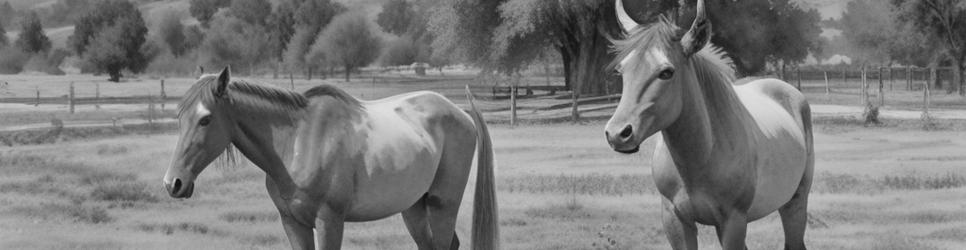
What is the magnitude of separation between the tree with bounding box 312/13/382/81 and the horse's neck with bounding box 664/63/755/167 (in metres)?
98.2

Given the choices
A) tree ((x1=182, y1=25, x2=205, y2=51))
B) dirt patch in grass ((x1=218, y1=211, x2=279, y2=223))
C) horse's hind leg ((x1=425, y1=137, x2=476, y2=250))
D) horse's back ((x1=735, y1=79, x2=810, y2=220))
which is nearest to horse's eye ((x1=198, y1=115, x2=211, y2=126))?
horse's hind leg ((x1=425, y1=137, x2=476, y2=250))

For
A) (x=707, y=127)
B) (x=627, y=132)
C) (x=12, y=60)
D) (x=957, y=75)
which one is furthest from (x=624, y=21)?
(x=12, y=60)

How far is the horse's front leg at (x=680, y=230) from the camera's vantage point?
6.68 metres

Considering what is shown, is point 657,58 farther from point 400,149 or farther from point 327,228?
point 327,228

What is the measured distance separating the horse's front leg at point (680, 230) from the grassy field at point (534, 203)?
2.35 meters

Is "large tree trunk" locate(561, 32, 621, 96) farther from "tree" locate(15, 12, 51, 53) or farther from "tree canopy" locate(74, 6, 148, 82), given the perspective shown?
"tree" locate(15, 12, 51, 53)

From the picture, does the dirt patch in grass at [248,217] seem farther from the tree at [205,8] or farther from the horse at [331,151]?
the tree at [205,8]

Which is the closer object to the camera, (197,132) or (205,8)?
(197,132)

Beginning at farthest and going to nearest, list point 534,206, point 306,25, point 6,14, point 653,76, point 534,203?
point 6,14
point 306,25
point 534,203
point 534,206
point 653,76

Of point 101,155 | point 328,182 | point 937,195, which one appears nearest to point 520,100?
point 101,155

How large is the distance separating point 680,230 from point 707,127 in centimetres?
63

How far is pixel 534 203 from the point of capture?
1503 cm

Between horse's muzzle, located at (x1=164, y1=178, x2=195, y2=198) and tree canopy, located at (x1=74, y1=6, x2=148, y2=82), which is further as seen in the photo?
tree canopy, located at (x1=74, y1=6, x2=148, y2=82)

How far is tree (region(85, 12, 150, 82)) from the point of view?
264ft
